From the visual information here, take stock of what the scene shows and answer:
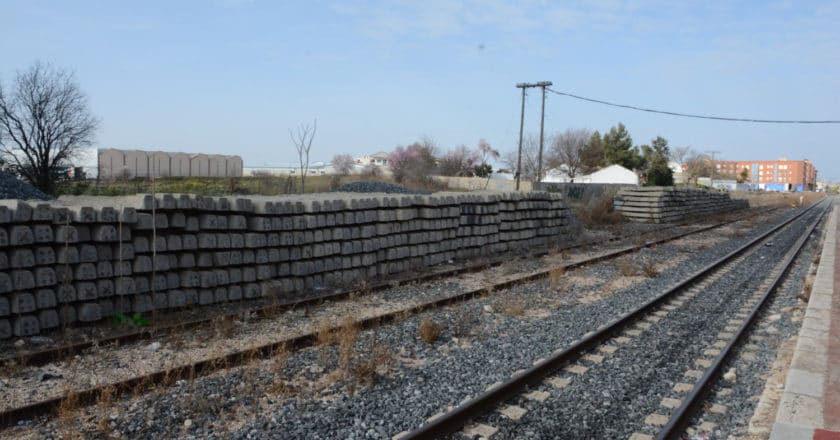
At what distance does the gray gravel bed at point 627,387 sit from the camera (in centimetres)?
480

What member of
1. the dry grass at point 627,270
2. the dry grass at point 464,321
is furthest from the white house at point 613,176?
the dry grass at point 464,321

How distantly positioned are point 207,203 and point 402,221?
16.1ft

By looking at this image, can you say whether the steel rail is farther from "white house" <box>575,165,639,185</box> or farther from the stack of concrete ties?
"white house" <box>575,165,639,185</box>

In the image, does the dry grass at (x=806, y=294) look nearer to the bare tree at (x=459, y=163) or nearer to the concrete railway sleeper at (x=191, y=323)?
the concrete railway sleeper at (x=191, y=323)

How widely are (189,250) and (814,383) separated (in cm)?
793

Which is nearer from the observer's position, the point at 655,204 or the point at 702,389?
the point at 702,389

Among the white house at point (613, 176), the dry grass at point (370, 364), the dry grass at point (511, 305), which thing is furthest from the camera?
the white house at point (613, 176)

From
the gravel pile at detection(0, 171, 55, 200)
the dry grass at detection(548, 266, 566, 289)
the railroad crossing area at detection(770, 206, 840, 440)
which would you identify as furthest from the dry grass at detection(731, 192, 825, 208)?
the gravel pile at detection(0, 171, 55, 200)

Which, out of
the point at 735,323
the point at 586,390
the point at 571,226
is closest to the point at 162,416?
the point at 586,390

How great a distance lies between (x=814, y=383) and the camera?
5379 millimetres

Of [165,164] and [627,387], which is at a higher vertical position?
[165,164]

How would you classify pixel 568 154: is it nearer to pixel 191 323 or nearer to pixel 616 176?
pixel 616 176

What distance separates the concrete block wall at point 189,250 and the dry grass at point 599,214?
597 inches

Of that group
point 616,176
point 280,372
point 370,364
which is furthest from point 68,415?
point 616,176
